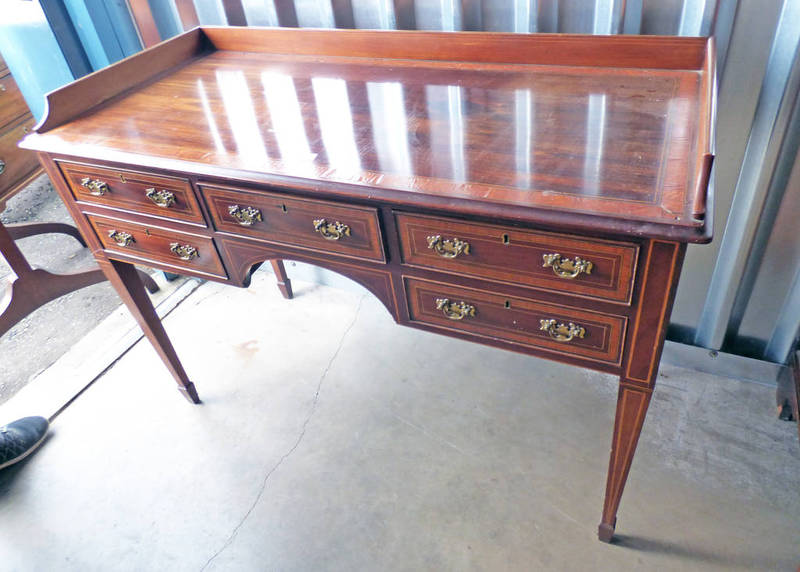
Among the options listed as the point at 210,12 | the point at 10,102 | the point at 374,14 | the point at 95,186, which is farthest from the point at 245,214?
the point at 10,102

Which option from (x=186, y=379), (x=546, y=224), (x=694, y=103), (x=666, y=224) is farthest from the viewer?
(x=186, y=379)

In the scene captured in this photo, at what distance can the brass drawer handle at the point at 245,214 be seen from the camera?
1463 mm

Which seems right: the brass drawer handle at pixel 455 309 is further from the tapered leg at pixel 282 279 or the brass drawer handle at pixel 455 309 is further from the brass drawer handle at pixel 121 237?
the tapered leg at pixel 282 279

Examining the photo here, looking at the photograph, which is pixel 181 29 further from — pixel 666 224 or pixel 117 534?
pixel 666 224

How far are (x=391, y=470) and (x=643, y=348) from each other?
0.97 m

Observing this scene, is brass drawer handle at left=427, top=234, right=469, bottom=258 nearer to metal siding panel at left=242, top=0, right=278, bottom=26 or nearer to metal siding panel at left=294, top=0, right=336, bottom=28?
metal siding panel at left=294, top=0, right=336, bottom=28

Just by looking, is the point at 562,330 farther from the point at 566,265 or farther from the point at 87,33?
the point at 87,33

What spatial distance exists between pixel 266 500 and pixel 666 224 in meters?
1.43

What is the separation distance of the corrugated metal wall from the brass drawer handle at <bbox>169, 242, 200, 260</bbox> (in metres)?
0.87

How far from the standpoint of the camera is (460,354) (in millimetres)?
2307

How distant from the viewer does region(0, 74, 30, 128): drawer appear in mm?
2576

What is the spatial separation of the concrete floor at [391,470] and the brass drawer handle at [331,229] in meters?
0.87

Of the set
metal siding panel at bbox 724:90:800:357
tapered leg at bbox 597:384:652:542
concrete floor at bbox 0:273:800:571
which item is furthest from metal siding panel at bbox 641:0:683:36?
concrete floor at bbox 0:273:800:571

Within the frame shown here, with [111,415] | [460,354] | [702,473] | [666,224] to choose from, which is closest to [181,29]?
[111,415]
